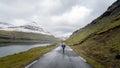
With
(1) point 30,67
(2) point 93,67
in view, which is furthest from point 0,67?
(2) point 93,67

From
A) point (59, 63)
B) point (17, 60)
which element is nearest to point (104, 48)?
point (59, 63)

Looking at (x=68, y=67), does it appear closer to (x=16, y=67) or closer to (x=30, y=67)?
(x=30, y=67)

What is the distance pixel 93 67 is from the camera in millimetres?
17875

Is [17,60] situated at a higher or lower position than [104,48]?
lower

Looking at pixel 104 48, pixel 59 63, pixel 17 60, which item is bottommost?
pixel 59 63

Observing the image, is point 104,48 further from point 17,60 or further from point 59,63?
point 17,60

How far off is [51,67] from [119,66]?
7.75 metres

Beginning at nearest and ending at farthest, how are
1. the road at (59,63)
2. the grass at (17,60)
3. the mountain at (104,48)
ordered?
the road at (59,63) < the grass at (17,60) < the mountain at (104,48)

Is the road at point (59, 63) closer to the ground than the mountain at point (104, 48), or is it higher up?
closer to the ground

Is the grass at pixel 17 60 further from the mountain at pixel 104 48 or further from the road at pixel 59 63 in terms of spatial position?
the mountain at pixel 104 48

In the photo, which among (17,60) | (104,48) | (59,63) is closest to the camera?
(59,63)

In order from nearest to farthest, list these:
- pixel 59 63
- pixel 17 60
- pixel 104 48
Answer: pixel 59 63
pixel 17 60
pixel 104 48

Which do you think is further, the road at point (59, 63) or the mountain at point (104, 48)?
the mountain at point (104, 48)

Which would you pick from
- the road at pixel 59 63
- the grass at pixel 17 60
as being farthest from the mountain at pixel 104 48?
the grass at pixel 17 60
